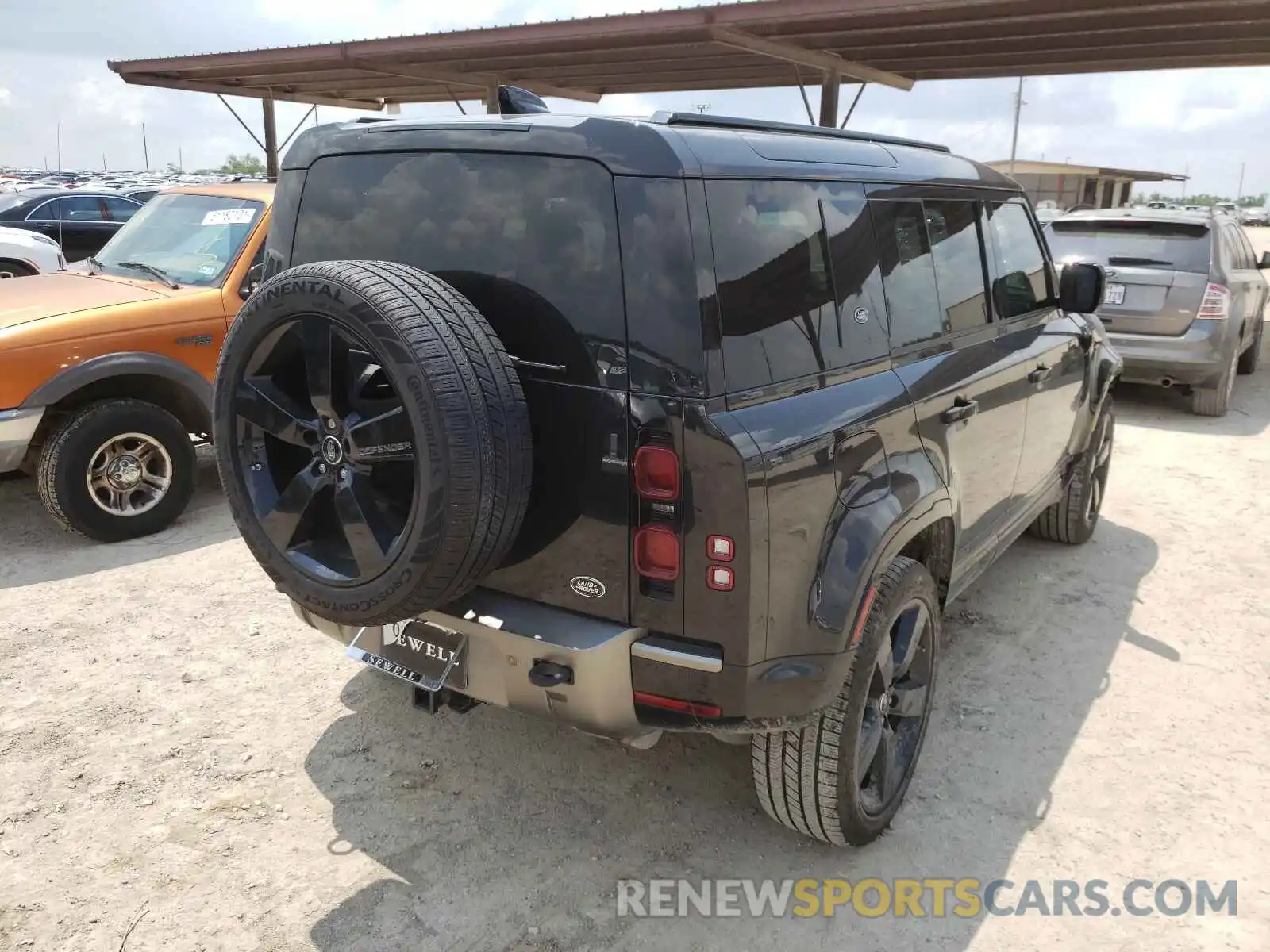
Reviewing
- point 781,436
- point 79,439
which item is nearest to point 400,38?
point 79,439

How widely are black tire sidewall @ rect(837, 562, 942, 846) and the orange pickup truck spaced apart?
4148 mm

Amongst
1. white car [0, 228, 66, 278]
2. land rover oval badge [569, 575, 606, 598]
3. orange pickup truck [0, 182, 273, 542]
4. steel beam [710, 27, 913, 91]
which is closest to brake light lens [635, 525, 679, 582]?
land rover oval badge [569, 575, 606, 598]

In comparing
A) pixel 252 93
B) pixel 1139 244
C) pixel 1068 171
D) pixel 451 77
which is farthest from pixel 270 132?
pixel 1068 171

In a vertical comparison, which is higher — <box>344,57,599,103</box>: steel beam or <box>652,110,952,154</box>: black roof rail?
<box>344,57,599,103</box>: steel beam

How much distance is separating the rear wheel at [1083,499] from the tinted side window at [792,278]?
108 inches

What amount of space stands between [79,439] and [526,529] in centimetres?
358

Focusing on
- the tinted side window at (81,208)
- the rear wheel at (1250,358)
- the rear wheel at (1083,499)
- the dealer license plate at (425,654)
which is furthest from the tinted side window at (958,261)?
the tinted side window at (81,208)

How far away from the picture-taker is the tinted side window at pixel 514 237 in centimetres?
223

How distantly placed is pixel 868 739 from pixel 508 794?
1.17m

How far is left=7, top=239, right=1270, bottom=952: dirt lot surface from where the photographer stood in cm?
252

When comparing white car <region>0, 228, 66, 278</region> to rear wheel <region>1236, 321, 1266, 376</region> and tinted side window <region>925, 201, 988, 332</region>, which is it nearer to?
tinted side window <region>925, 201, 988, 332</region>

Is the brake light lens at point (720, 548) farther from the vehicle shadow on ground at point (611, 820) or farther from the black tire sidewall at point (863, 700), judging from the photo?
the vehicle shadow on ground at point (611, 820)

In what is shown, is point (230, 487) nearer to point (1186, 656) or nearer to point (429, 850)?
point (429, 850)

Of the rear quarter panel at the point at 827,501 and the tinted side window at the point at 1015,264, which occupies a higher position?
the tinted side window at the point at 1015,264
